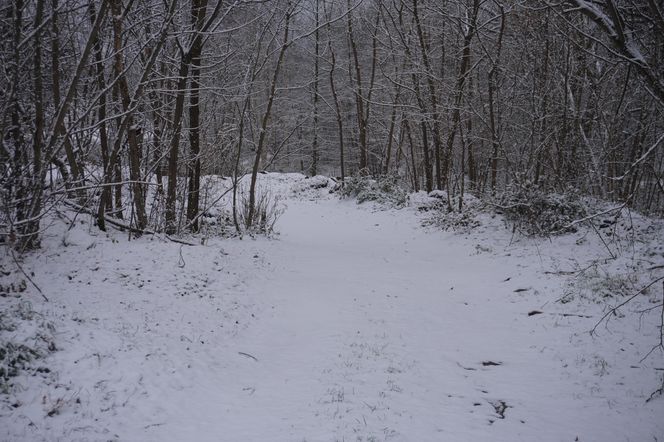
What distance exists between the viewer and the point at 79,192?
7.71m

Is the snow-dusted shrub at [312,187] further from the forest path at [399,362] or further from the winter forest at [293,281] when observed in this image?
the forest path at [399,362]

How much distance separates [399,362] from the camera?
523cm

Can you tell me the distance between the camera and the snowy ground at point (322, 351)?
Result: 388cm

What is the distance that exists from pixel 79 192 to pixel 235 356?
4.74m

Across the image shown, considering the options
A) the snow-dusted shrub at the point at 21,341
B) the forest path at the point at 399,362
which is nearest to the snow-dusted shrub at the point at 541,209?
the forest path at the point at 399,362

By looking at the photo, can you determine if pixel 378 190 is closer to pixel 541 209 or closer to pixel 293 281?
pixel 541 209

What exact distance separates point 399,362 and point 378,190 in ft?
41.4

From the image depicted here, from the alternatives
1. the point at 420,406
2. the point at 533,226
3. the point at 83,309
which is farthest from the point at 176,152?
the point at 533,226

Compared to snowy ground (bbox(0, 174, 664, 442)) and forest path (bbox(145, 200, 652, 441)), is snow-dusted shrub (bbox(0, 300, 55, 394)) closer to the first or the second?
snowy ground (bbox(0, 174, 664, 442))

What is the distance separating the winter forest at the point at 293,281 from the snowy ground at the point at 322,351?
3 centimetres

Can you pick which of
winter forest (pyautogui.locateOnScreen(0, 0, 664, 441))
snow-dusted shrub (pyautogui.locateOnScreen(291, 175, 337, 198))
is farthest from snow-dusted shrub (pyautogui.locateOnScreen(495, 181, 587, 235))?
snow-dusted shrub (pyautogui.locateOnScreen(291, 175, 337, 198))

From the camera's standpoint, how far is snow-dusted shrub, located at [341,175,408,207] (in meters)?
16.5

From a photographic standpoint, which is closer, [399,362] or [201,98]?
[399,362]

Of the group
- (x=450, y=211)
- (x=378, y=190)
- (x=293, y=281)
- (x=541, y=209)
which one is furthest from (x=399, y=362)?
(x=378, y=190)
